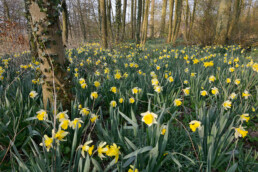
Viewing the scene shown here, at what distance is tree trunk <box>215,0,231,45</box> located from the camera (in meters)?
7.36

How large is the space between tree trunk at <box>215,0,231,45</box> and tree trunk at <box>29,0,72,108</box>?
8.06 meters

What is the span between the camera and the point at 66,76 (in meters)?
1.98

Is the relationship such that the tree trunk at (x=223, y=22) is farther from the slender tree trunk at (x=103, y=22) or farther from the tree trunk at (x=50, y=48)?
the tree trunk at (x=50, y=48)

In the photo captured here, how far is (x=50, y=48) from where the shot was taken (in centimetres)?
178

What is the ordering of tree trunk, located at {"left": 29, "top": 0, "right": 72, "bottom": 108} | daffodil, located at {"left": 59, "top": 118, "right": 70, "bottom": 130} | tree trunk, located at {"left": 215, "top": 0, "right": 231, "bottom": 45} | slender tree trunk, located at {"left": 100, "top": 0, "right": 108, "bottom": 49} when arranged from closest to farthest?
daffodil, located at {"left": 59, "top": 118, "right": 70, "bottom": 130} → tree trunk, located at {"left": 29, "top": 0, "right": 72, "bottom": 108} → slender tree trunk, located at {"left": 100, "top": 0, "right": 108, "bottom": 49} → tree trunk, located at {"left": 215, "top": 0, "right": 231, "bottom": 45}

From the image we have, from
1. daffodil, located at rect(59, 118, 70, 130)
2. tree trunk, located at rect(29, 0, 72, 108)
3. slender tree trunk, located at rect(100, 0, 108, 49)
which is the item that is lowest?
daffodil, located at rect(59, 118, 70, 130)

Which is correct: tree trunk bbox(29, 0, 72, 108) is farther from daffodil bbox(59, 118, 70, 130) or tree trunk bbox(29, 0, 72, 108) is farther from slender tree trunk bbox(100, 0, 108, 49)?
slender tree trunk bbox(100, 0, 108, 49)

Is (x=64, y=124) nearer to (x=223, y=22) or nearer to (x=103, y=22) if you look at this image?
(x=103, y=22)

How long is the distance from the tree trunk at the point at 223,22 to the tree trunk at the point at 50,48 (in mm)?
8064

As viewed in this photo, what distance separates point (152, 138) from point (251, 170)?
87 centimetres

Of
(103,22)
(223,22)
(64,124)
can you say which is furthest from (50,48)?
(223,22)

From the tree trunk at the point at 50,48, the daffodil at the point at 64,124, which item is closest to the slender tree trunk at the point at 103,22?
the tree trunk at the point at 50,48

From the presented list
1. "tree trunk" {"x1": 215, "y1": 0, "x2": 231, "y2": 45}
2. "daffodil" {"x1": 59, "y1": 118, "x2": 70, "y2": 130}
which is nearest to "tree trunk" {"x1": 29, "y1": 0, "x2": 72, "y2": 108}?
"daffodil" {"x1": 59, "y1": 118, "x2": 70, "y2": 130}

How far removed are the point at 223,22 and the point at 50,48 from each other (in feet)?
27.3
